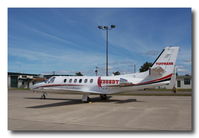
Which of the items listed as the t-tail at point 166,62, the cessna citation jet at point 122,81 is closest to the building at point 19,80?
the cessna citation jet at point 122,81

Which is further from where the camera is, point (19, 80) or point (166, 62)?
point (19, 80)

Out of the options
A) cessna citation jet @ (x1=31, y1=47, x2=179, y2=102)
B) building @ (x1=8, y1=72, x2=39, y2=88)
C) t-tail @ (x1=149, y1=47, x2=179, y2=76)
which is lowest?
building @ (x1=8, y1=72, x2=39, y2=88)

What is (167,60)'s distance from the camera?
16547 mm

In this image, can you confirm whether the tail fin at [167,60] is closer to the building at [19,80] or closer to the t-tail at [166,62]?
the t-tail at [166,62]

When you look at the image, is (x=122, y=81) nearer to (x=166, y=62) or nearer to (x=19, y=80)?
(x=166, y=62)

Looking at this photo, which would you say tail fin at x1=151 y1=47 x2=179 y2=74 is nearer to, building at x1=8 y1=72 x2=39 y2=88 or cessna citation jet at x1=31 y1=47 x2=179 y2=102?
cessna citation jet at x1=31 y1=47 x2=179 y2=102

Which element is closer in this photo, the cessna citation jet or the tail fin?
the tail fin

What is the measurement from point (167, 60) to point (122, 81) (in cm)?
444

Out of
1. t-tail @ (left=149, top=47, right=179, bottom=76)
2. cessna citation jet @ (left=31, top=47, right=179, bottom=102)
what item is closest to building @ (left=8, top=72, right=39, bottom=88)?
cessna citation jet @ (left=31, top=47, right=179, bottom=102)

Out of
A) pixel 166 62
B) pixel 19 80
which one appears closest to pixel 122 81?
pixel 166 62

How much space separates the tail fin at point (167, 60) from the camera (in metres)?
16.4

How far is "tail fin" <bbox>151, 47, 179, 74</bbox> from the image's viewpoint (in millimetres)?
16359

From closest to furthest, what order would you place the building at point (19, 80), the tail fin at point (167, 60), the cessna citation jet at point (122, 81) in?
1. the tail fin at point (167, 60)
2. the cessna citation jet at point (122, 81)
3. the building at point (19, 80)

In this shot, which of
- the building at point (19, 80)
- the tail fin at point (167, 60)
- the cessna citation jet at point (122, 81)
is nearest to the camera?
the tail fin at point (167, 60)
